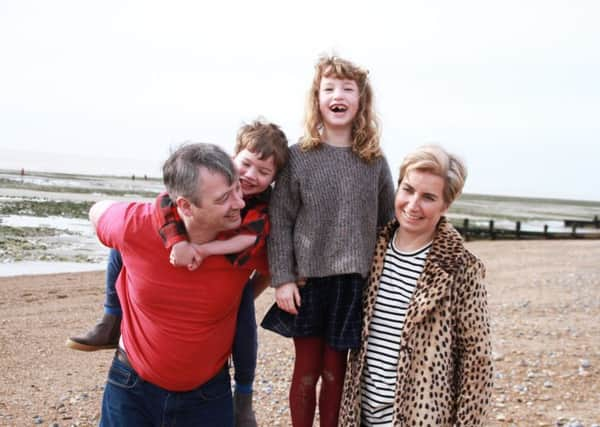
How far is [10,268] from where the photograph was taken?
15398 millimetres

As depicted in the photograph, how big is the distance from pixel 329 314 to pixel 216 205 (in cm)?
94

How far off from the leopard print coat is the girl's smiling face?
858mm

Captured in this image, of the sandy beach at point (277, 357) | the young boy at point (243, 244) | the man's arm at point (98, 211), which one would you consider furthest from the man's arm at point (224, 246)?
the sandy beach at point (277, 357)

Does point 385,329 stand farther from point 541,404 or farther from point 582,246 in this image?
point 582,246

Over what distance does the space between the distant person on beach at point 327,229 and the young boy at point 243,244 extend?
111 millimetres

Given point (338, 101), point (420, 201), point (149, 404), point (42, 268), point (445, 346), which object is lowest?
point (42, 268)

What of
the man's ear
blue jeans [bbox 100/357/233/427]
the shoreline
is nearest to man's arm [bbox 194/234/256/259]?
the man's ear

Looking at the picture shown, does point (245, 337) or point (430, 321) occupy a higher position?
point (430, 321)

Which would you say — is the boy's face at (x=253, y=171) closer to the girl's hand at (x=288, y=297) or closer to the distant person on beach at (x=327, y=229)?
the distant person on beach at (x=327, y=229)

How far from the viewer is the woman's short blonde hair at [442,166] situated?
9.75 ft

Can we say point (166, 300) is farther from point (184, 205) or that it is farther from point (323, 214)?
point (323, 214)

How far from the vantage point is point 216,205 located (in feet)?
9.12

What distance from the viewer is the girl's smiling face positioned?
3377 millimetres

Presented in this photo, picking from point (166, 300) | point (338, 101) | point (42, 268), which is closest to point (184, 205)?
point (166, 300)
